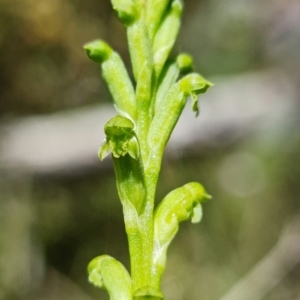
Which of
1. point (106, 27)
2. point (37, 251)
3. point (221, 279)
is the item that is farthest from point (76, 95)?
point (221, 279)

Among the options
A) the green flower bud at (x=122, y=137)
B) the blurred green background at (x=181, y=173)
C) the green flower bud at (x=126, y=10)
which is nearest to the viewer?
the green flower bud at (x=122, y=137)

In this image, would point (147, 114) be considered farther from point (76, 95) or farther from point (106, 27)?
point (106, 27)

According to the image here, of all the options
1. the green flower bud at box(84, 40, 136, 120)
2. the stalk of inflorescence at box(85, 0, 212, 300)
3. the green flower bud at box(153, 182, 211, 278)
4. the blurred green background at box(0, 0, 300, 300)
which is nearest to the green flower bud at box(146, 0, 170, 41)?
the stalk of inflorescence at box(85, 0, 212, 300)

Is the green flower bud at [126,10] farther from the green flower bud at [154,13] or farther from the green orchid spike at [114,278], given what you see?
the green orchid spike at [114,278]

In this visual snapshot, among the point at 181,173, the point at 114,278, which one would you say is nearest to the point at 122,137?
the point at 114,278

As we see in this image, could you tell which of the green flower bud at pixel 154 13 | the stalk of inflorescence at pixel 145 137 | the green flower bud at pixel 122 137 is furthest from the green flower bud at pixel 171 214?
the green flower bud at pixel 154 13

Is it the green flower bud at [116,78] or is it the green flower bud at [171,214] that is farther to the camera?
the green flower bud at [116,78]

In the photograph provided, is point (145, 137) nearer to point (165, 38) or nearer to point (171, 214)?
point (171, 214)
